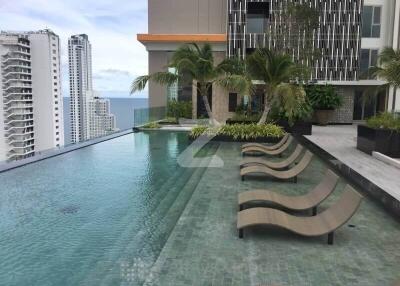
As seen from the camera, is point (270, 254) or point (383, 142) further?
point (383, 142)

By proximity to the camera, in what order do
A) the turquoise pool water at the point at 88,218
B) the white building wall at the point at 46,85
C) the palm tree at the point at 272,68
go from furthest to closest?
the white building wall at the point at 46,85
the palm tree at the point at 272,68
the turquoise pool water at the point at 88,218

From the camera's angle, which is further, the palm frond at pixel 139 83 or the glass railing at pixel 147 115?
the glass railing at pixel 147 115

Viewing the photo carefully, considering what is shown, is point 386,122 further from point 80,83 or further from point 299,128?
point 80,83

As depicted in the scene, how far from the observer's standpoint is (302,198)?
6094 millimetres

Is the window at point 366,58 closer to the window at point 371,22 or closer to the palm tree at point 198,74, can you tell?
the window at point 371,22

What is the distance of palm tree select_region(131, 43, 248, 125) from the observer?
14.3 m

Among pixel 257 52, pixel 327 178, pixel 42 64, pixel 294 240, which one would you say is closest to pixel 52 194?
pixel 294 240

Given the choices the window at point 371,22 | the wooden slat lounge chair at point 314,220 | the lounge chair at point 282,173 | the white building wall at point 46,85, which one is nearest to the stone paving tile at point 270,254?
the wooden slat lounge chair at point 314,220

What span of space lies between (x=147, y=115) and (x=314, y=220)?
17511 mm

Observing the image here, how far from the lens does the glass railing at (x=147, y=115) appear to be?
67.1 feet

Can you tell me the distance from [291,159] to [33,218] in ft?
20.6

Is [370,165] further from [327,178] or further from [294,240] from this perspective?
[294,240]

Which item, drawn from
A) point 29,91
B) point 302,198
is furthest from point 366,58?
point 29,91

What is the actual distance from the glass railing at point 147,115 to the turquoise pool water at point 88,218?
33.0 feet
